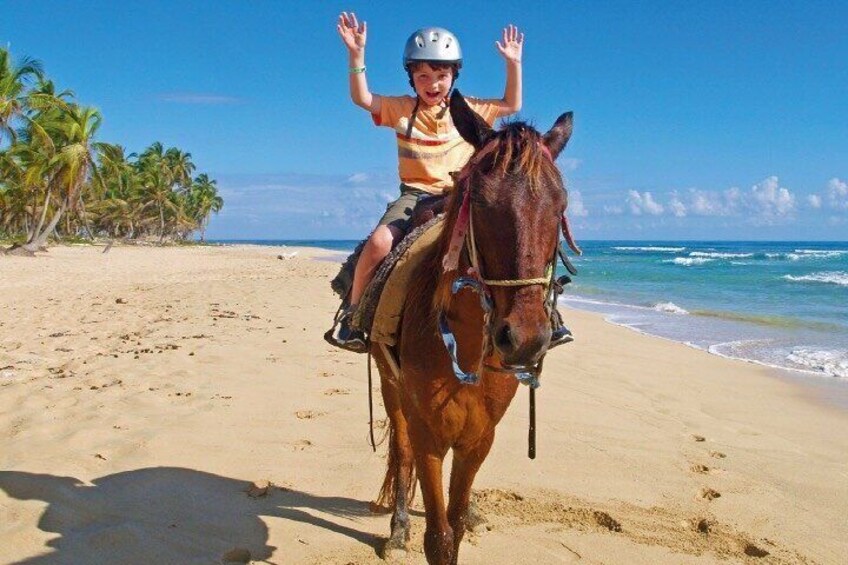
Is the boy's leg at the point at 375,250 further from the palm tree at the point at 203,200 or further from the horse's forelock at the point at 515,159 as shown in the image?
the palm tree at the point at 203,200

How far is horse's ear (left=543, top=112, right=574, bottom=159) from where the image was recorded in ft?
8.87

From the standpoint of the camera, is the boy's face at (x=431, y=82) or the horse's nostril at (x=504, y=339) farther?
the boy's face at (x=431, y=82)

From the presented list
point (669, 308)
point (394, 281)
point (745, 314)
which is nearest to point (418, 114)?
point (394, 281)

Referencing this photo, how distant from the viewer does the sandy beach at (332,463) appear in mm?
4129

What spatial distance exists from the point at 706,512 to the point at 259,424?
3.80 m

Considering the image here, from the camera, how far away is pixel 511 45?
3.82 meters

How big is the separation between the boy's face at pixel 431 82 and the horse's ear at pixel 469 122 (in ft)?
3.93

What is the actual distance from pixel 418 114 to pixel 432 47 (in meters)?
0.43

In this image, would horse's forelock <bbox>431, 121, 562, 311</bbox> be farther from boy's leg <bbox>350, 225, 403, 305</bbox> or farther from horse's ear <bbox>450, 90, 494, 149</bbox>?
boy's leg <bbox>350, 225, 403, 305</bbox>

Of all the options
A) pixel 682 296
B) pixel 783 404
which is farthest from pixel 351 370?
pixel 682 296

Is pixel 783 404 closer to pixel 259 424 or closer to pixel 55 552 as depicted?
pixel 259 424

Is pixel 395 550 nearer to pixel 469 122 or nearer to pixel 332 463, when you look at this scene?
pixel 332 463

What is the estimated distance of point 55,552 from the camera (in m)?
3.72

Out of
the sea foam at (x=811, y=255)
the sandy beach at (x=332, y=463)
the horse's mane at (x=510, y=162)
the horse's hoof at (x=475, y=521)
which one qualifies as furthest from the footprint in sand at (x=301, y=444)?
the sea foam at (x=811, y=255)
